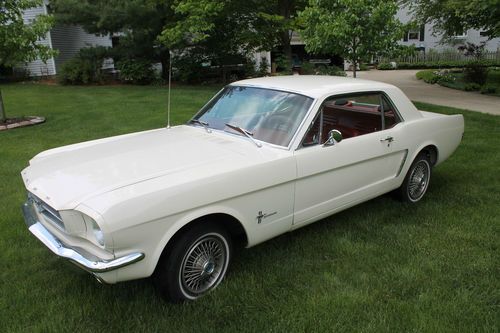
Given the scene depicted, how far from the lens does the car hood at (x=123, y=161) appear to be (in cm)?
296

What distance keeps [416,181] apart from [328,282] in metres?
2.21

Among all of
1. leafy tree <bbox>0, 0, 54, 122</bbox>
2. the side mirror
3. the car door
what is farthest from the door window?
leafy tree <bbox>0, 0, 54, 122</bbox>

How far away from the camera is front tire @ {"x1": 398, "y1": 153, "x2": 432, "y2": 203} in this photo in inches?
194

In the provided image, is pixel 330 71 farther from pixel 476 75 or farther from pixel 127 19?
pixel 127 19

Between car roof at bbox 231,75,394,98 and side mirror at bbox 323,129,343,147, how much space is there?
41cm

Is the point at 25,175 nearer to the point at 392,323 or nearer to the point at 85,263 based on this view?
the point at 85,263

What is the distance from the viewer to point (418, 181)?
509cm

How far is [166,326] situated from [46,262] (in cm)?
147

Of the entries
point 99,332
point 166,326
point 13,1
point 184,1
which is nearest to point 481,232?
point 166,326

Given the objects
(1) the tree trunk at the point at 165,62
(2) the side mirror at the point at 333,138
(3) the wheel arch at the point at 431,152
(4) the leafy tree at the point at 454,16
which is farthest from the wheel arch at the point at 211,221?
(1) the tree trunk at the point at 165,62

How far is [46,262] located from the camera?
12.3 feet

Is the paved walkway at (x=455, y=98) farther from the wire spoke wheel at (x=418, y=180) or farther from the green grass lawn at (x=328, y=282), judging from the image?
the green grass lawn at (x=328, y=282)

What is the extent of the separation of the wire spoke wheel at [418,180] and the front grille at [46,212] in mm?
3614

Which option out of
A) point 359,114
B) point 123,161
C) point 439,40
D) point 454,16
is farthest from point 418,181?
point 439,40
